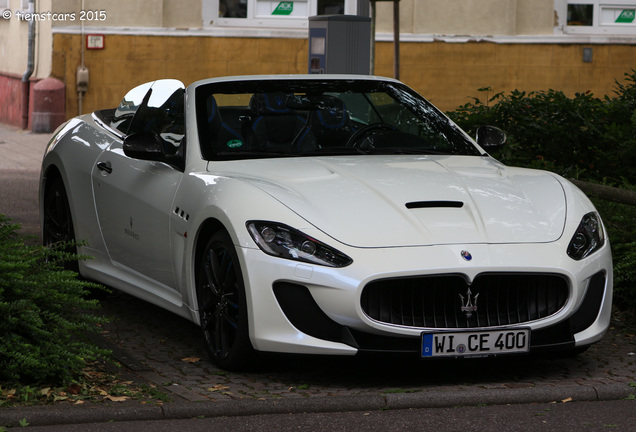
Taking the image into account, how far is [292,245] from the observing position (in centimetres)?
507

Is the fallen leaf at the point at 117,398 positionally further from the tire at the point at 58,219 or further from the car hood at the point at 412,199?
the tire at the point at 58,219

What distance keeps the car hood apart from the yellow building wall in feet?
45.9

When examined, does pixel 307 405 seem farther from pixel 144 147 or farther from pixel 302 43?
pixel 302 43

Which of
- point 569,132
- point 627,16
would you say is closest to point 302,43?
point 627,16

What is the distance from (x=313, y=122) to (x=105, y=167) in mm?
1320

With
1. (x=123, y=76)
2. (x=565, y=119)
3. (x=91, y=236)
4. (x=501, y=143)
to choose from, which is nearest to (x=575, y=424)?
(x=501, y=143)

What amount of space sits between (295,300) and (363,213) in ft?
1.70

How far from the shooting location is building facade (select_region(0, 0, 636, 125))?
19469mm

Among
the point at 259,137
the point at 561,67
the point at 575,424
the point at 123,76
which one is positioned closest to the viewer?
the point at 575,424

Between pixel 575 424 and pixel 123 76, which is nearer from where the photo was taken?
pixel 575 424

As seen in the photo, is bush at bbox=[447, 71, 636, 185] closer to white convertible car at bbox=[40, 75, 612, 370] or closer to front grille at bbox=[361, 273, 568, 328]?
white convertible car at bbox=[40, 75, 612, 370]

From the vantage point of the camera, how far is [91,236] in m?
7.06

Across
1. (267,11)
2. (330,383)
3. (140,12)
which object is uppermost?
(267,11)

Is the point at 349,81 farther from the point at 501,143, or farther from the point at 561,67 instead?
the point at 561,67
